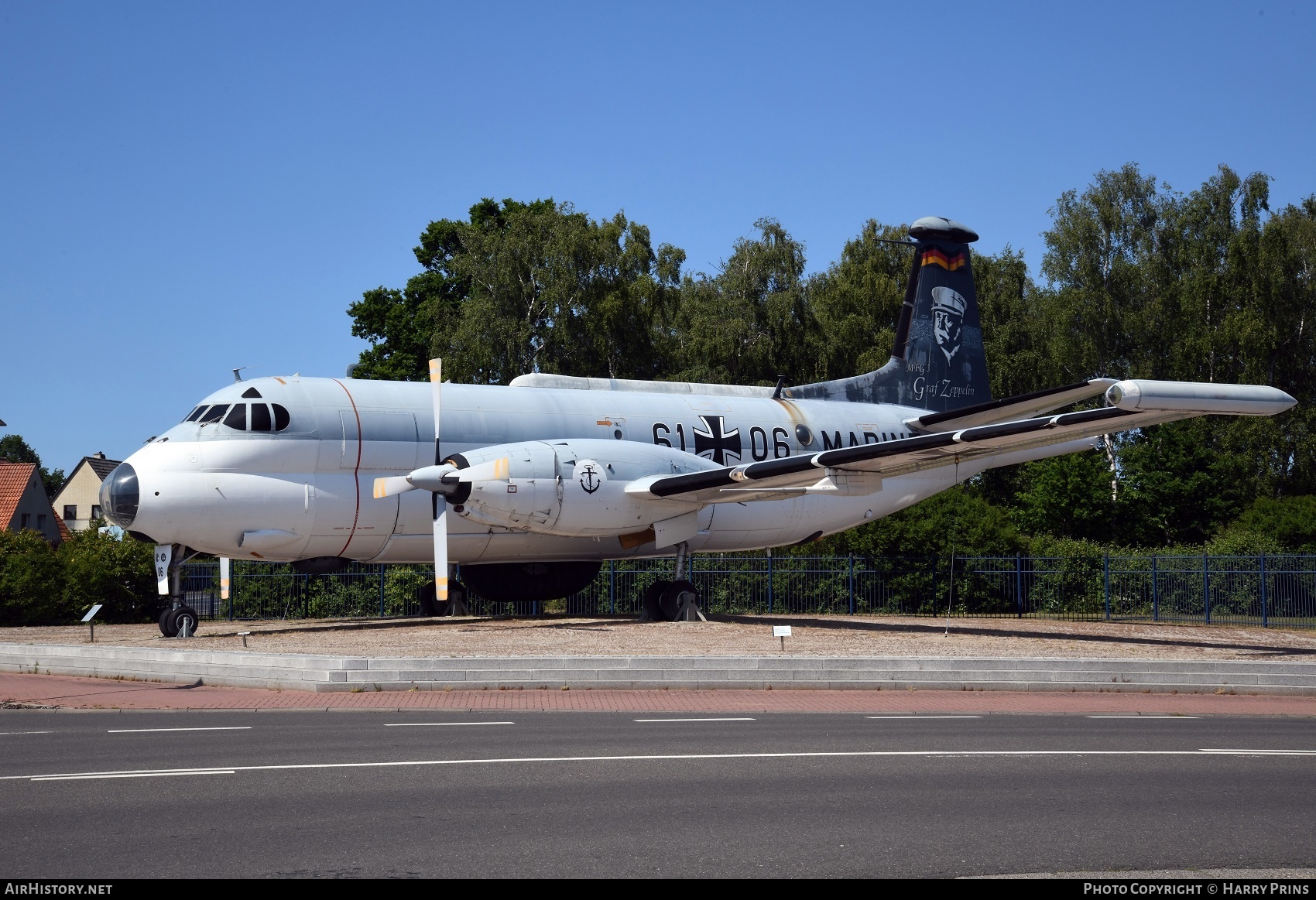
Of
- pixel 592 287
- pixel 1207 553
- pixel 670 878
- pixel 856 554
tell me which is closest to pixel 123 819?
pixel 670 878

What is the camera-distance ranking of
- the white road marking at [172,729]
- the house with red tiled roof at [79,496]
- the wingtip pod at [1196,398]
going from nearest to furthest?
the white road marking at [172,729], the wingtip pod at [1196,398], the house with red tiled roof at [79,496]

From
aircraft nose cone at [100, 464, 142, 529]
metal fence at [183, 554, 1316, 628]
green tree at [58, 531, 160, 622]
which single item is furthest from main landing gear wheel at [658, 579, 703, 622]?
green tree at [58, 531, 160, 622]

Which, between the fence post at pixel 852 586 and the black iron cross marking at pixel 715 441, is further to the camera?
the fence post at pixel 852 586

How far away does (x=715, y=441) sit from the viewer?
85.8 feet

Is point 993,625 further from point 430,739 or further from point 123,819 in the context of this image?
point 123,819

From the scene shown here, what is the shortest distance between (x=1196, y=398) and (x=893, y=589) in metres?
16.4

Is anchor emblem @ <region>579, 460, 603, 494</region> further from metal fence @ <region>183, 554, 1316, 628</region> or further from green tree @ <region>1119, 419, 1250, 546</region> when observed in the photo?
green tree @ <region>1119, 419, 1250, 546</region>

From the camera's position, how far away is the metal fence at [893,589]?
30.9 metres

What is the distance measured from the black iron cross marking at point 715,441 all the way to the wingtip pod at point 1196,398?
31.2 ft

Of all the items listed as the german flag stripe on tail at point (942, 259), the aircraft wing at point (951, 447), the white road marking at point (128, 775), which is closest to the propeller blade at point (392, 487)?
the aircraft wing at point (951, 447)

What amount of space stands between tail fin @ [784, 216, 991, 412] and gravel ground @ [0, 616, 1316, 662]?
6.87m

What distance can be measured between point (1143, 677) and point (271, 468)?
14.5 m

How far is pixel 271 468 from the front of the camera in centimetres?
2097

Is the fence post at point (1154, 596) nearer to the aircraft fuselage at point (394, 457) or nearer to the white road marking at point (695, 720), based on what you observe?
the aircraft fuselage at point (394, 457)
